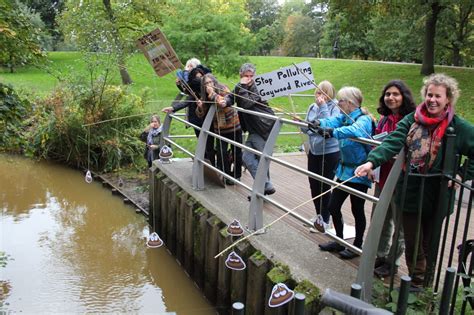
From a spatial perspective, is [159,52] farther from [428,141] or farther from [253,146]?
[428,141]

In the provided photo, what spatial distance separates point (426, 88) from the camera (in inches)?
122

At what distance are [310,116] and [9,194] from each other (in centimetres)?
760

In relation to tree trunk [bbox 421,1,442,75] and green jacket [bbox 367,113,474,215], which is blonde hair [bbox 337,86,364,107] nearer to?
green jacket [bbox 367,113,474,215]

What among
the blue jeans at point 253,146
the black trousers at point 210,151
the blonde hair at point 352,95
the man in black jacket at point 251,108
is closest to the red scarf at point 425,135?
the blonde hair at point 352,95

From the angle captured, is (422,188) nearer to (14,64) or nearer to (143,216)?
(14,64)

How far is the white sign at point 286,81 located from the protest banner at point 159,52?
3.95 ft

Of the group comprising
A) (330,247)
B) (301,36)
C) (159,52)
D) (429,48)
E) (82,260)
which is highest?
(301,36)

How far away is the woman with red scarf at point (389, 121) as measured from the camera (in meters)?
3.60

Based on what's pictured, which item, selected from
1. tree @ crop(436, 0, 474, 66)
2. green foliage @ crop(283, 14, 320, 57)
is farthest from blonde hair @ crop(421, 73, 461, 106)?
green foliage @ crop(283, 14, 320, 57)

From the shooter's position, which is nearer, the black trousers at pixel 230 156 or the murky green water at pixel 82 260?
the murky green water at pixel 82 260

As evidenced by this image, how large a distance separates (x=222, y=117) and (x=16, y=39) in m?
2.44

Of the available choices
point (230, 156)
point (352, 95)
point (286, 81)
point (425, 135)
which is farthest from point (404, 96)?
point (230, 156)

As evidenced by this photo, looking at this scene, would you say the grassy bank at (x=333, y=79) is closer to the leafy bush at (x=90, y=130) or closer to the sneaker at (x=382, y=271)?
the leafy bush at (x=90, y=130)

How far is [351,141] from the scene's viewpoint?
4.01 metres
